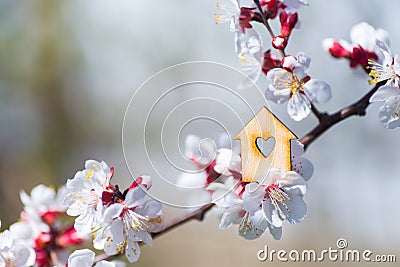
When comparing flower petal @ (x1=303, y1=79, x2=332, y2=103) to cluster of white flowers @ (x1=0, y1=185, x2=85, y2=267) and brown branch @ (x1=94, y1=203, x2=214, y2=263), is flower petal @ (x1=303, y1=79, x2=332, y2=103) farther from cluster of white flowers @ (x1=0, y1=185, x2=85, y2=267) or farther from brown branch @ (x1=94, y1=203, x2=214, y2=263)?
cluster of white flowers @ (x1=0, y1=185, x2=85, y2=267)

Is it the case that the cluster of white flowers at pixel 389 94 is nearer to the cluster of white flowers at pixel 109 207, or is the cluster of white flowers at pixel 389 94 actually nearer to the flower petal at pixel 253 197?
the flower petal at pixel 253 197

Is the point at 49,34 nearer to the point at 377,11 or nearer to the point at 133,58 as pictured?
the point at 133,58

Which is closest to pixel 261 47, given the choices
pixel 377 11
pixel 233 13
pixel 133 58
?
pixel 233 13

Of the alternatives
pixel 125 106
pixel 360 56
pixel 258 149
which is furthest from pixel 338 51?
pixel 125 106

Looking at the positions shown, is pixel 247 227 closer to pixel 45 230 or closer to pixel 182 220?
pixel 182 220

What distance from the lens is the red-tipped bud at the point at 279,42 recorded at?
65 centimetres

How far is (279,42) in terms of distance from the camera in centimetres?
65

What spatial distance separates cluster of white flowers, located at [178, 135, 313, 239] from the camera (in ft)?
2.05

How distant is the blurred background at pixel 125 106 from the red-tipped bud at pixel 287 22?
2.29m

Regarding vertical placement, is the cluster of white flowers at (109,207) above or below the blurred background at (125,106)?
above

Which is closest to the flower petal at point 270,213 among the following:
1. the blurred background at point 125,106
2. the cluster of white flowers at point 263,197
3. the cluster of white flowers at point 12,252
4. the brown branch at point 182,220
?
the cluster of white flowers at point 263,197

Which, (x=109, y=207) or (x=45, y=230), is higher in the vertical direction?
(x=109, y=207)

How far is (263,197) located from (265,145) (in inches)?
2.5

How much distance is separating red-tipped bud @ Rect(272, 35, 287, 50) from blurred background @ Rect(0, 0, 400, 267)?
7.63 feet
